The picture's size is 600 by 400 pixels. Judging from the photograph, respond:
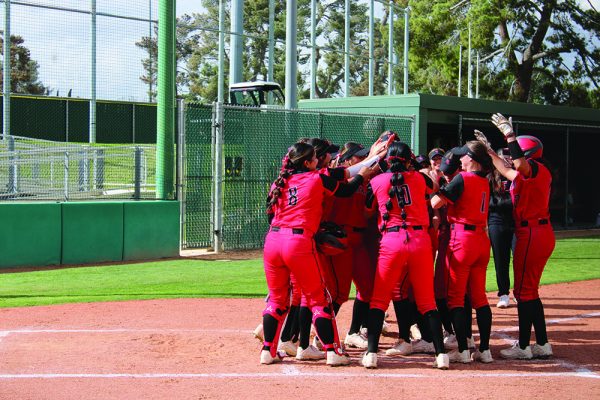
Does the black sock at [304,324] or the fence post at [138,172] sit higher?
the fence post at [138,172]

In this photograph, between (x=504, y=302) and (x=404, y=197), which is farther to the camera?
(x=504, y=302)

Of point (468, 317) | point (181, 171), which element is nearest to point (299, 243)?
point (468, 317)

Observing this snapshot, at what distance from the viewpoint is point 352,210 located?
7.11 m

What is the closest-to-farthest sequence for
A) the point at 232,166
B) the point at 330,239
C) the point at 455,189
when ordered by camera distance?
the point at 330,239 < the point at 455,189 < the point at 232,166

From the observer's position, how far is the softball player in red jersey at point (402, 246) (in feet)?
21.1

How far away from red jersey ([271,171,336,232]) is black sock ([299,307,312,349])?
79 cm

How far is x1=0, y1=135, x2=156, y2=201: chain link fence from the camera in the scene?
48.1 ft

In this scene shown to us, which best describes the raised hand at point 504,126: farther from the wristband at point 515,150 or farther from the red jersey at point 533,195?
the red jersey at point 533,195

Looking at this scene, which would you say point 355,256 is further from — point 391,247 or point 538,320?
point 538,320

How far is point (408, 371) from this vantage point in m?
6.44

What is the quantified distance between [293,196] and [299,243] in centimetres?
40

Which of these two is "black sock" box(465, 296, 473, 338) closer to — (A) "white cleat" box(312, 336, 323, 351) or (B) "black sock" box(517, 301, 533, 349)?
(B) "black sock" box(517, 301, 533, 349)

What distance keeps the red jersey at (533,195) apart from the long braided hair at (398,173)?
3.88 feet

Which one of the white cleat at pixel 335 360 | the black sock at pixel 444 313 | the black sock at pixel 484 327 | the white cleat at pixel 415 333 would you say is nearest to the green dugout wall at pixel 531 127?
the white cleat at pixel 415 333
